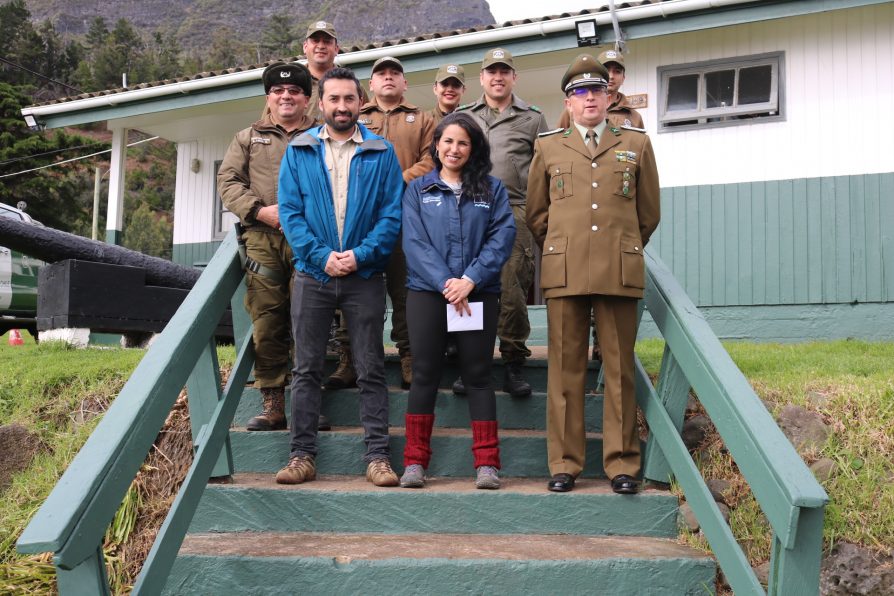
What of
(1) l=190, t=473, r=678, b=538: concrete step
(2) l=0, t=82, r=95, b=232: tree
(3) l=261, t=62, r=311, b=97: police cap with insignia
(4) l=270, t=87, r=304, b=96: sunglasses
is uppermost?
(2) l=0, t=82, r=95, b=232: tree

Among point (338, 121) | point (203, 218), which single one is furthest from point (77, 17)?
point (338, 121)

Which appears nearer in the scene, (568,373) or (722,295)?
(568,373)

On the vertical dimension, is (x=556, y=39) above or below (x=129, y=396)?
above

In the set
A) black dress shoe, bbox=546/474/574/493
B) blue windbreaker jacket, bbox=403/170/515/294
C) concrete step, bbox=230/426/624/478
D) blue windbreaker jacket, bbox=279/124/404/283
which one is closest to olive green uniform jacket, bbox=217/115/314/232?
blue windbreaker jacket, bbox=279/124/404/283

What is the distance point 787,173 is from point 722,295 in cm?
131

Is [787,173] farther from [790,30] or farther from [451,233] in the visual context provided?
[451,233]

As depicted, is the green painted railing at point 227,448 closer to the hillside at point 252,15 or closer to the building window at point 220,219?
the building window at point 220,219

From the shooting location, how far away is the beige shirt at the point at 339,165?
398cm

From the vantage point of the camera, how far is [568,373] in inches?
154

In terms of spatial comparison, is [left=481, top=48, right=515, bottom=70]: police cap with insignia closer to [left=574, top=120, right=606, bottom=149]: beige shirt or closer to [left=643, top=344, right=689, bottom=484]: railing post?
[left=574, top=120, right=606, bottom=149]: beige shirt

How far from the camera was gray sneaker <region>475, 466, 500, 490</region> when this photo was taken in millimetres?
3689

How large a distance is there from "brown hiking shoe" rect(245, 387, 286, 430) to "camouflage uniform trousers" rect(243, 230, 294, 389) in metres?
0.04

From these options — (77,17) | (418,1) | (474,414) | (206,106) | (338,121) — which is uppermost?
(418,1)

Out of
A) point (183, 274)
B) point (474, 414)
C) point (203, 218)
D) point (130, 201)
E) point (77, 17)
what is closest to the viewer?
point (474, 414)
